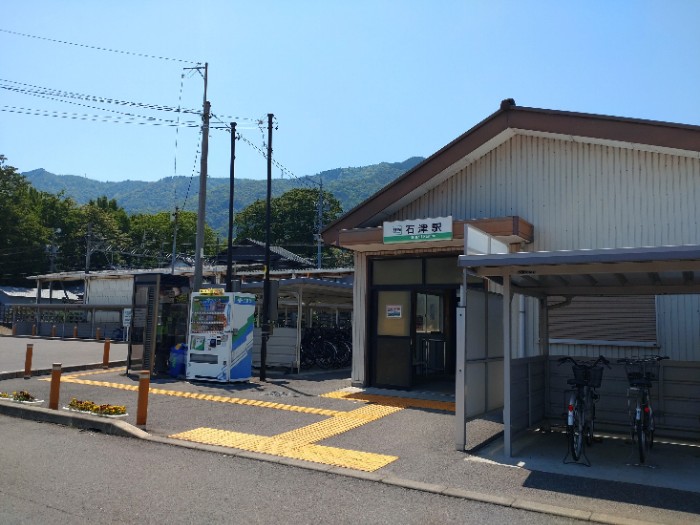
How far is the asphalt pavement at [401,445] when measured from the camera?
5.84 meters

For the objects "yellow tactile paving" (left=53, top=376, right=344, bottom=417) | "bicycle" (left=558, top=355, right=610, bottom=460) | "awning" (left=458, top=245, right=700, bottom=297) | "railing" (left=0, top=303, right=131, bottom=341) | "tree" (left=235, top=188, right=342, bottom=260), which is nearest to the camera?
"awning" (left=458, top=245, right=700, bottom=297)

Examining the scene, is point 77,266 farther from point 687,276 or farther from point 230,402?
point 687,276

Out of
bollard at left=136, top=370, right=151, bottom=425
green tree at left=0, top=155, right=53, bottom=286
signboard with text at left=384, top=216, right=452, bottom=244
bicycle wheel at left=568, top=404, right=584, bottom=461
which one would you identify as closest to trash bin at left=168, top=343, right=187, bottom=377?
bollard at left=136, top=370, right=151, bottom=425

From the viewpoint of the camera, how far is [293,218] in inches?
2603

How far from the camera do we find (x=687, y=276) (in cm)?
780

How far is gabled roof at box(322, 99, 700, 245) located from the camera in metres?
10.0

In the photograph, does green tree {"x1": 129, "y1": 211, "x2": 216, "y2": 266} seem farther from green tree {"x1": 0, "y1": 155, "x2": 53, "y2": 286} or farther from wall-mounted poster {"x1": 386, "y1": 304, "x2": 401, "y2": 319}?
wall-mounted poster {"x1": 386, "y1": 304, "x2": 401, "y2": 319}

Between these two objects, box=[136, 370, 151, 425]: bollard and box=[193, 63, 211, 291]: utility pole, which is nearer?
box=[136, 370, 151, 425]: bollard

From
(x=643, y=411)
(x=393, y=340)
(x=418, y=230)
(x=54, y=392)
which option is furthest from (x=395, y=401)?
(x=54, y=392)

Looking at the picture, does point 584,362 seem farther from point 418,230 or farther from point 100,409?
point 100,409

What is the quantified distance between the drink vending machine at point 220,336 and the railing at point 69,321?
73.8 feet

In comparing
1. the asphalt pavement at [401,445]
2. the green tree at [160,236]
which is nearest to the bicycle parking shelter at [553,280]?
the asphalt pavement at [401,445]

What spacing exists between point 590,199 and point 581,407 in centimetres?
495

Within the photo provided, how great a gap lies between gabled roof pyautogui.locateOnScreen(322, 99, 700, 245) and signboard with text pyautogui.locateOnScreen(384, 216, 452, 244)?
1.25 meters
